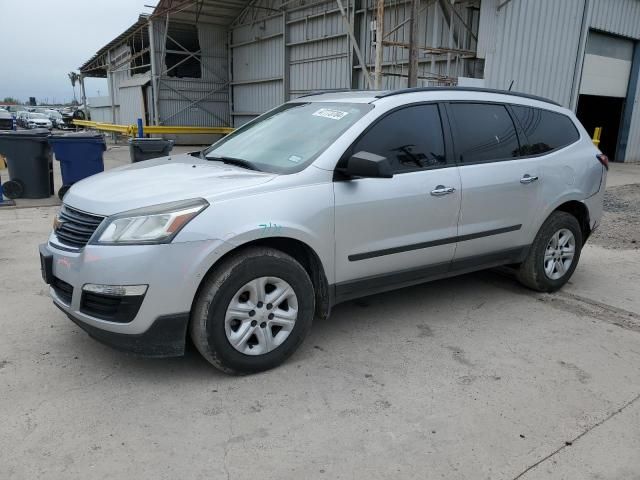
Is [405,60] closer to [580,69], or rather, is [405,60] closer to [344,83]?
[344,83]

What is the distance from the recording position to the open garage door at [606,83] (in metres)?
15.1

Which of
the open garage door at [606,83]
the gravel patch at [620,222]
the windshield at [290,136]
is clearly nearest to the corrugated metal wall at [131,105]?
the open garage door at [606,83]

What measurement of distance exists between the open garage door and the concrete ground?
519 inches

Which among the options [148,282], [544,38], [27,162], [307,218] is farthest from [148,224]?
[544,38]

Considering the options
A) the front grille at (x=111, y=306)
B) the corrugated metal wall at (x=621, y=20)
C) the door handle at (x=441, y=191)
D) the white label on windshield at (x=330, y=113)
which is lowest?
the front grille at (x=111, y=306)

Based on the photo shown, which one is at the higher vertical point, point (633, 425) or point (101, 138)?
point (101, 138)

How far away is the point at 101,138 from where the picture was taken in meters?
8.68

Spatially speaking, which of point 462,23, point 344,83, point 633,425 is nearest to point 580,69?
point 462,23

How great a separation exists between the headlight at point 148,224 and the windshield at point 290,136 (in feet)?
2.46

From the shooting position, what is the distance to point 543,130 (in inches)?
182

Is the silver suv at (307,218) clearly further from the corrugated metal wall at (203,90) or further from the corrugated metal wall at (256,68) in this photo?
the corrugated metal wall at (203,90)

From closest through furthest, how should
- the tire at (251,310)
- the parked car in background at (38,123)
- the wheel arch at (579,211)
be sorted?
1. the tire at (251,310)
2. the wheel arch at (579,211)
3. the parked car in background at (38,123)

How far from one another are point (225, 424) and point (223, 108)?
23340 mm

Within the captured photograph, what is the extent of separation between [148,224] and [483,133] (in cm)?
272
